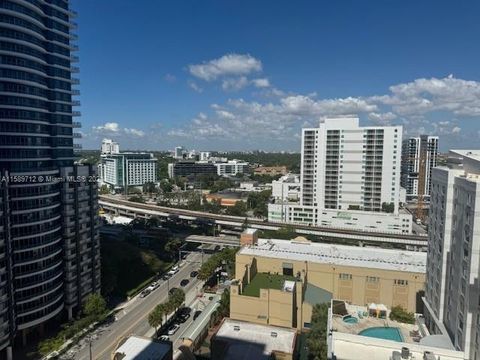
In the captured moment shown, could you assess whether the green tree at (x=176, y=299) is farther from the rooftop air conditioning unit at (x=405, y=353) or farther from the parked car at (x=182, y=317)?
the rooftop air conditioning unit at (x=405, y=353)

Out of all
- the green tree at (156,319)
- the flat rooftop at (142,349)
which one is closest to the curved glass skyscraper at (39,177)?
the green tree at (156,319)

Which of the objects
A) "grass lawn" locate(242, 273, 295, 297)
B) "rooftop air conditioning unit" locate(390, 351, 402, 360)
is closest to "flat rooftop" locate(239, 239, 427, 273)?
"grass lawn" locate(242, 273, 295, 297)

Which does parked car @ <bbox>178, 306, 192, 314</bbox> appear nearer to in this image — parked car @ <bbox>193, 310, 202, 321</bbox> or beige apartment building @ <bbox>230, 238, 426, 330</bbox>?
parked car @ <bbox>193, 310, 202, 321</bbox>

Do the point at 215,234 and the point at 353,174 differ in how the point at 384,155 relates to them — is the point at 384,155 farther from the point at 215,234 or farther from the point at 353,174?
the point at 215,234

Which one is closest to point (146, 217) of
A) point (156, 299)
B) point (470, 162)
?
point (156, 299)

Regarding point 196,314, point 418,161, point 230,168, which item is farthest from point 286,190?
point 230,168
